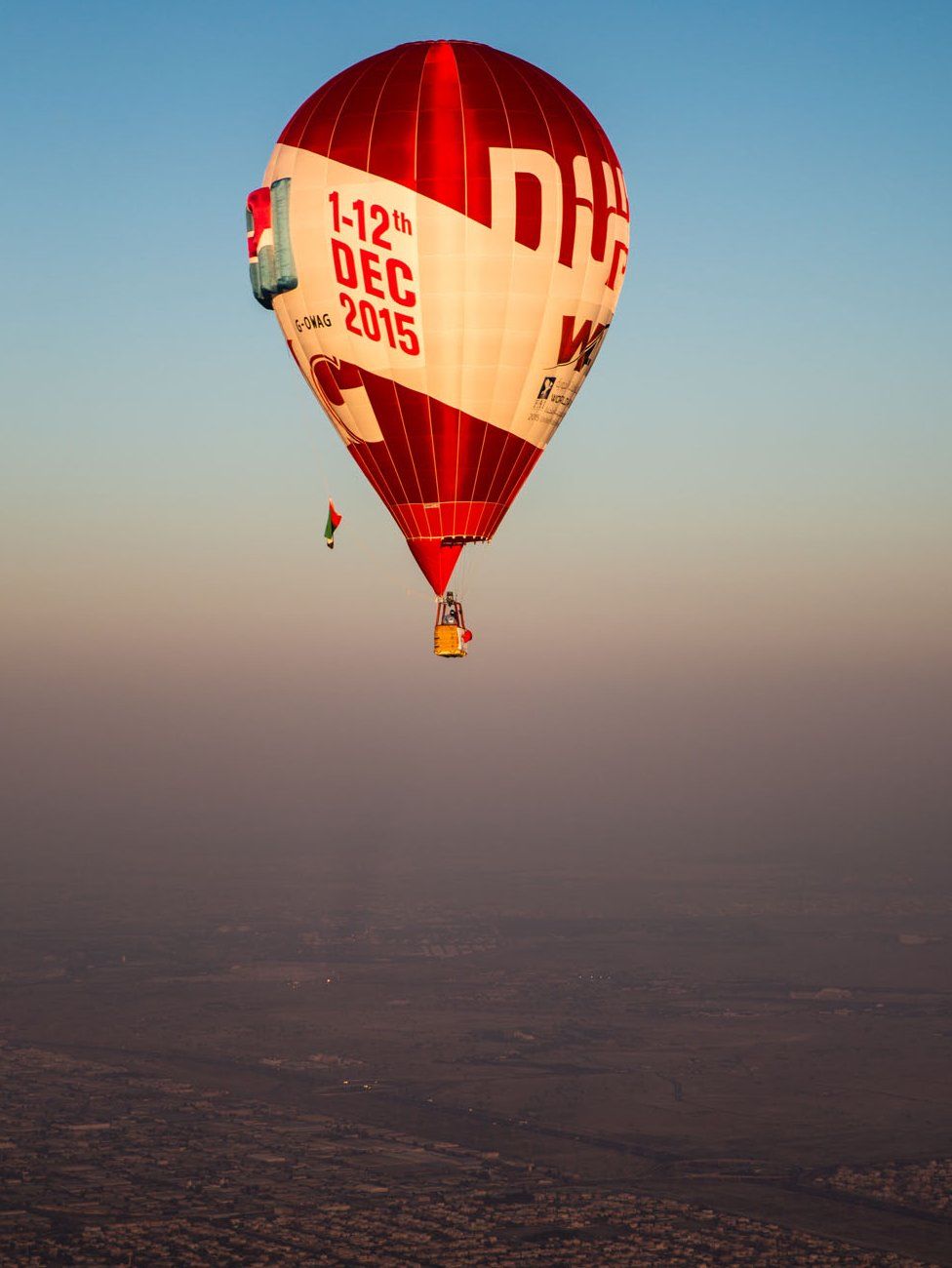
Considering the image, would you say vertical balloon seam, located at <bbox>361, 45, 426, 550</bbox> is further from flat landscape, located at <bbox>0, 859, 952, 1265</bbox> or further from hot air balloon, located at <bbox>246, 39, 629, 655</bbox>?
flat landscape, located at <bbox>0, 859, 952, 1265</bbox>

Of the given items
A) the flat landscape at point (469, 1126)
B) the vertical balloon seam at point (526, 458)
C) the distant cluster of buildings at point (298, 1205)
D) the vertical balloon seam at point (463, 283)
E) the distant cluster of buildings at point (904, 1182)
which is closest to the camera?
the vertical balloon seam at point (463, 283)

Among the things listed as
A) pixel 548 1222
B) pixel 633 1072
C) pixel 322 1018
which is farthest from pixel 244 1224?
pixel 322 1018

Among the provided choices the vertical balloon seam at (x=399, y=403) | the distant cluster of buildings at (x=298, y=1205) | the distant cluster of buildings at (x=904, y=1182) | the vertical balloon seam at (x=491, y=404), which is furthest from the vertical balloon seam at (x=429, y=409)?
the distant cluster of buildings at (x=904, y=1182)

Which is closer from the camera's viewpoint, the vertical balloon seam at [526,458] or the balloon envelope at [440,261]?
the balloon envelope at [440,261]

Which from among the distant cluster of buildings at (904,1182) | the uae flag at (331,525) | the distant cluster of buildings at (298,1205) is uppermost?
the uae flag at (331,525)

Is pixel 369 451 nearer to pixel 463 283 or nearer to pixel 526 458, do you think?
pixel 526 458

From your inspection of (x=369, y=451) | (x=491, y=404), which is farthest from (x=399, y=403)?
(x=491, y=404)

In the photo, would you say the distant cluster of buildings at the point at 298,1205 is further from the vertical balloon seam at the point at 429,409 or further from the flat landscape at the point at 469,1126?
the vertical balloon seam at the point at 429,409

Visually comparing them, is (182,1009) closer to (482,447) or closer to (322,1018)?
(322,1018)
